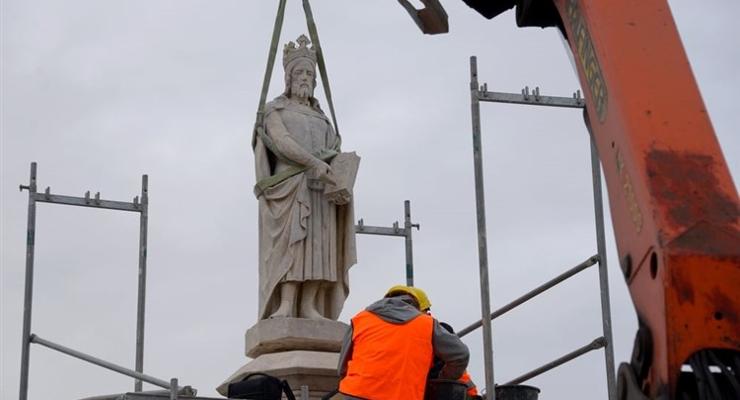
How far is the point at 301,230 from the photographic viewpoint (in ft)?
37.6

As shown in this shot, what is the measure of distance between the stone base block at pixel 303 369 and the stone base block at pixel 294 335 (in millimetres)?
115

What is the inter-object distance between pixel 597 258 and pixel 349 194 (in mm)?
2978

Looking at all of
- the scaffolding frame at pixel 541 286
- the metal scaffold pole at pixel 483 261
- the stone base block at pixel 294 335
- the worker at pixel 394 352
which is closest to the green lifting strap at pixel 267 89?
the stone base block at pixel 294 335

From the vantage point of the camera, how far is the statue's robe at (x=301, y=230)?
11.4 metres

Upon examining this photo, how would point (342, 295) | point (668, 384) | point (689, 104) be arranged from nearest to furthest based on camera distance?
point (668, 384)
point (689, 104)
point (342, 295)

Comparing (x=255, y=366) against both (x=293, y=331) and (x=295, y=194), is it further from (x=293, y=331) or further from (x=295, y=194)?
(x=295, y=194)

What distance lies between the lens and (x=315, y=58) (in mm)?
12289

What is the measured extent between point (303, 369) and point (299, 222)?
4.34 feet

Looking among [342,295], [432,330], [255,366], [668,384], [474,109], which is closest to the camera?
[668,384]

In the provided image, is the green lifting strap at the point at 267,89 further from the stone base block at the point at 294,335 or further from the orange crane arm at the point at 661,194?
the orange crane arm at the point at 661,194

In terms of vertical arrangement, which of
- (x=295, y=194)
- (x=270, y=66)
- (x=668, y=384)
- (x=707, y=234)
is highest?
(x=270, y=66)

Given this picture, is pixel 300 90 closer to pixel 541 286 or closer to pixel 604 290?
pixel 541 286

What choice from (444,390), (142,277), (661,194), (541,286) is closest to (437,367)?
(444,390)

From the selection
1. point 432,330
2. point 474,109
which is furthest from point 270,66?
point 432,330
